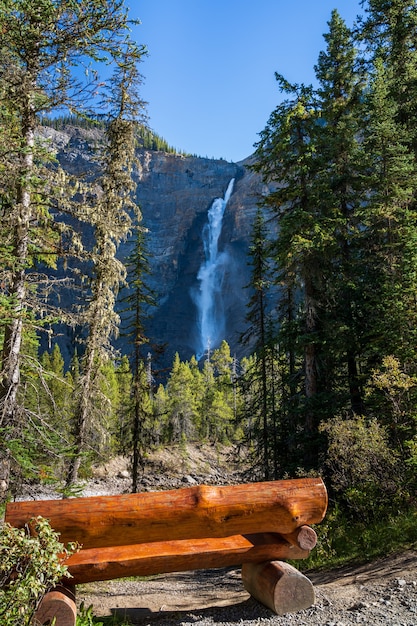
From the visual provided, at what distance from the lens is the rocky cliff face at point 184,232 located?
93438mm

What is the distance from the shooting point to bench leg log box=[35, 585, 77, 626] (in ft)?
15.3

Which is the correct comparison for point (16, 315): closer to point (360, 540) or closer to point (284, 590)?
point (284, 590)

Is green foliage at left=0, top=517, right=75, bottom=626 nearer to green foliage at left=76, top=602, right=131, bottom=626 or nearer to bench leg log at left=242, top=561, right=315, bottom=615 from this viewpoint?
green foliage at left=76, top=602, right=131, bottom=626

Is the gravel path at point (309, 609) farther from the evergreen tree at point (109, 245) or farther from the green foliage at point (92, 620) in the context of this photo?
the evergreen tree at point (109, 245)

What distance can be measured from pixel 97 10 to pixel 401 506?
38.0 feet

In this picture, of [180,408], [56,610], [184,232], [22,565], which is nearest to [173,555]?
[56,610]

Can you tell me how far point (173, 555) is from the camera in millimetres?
5398

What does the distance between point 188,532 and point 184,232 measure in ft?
352

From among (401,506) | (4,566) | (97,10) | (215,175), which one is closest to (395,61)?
(97,10)

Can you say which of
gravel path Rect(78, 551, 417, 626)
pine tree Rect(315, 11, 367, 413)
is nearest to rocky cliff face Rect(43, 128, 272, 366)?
pine tree Rect(315, 11, 367, 413)

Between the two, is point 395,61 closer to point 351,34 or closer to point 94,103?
point 351,34

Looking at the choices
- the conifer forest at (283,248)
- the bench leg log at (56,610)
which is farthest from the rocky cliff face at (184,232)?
the bench leg log at (56,610)

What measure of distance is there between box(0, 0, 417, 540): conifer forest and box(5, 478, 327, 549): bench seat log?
62.4 inches

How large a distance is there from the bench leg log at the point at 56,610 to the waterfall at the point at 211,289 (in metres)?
79.2
